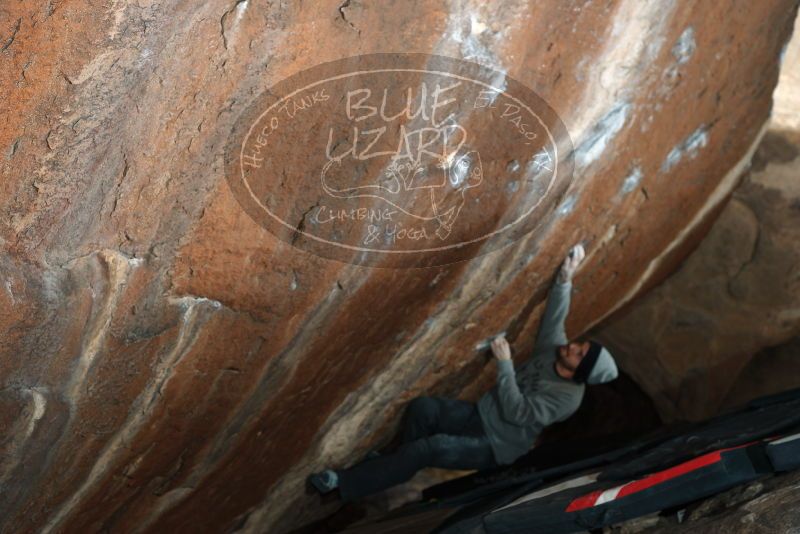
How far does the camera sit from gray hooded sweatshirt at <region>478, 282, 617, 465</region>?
3883 mm

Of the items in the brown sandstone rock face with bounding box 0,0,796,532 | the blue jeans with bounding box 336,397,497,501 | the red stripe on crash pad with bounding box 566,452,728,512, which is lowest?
the red stripe on crash pad with bounding box 566,452,728,512

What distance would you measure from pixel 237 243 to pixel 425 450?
1.79 meters

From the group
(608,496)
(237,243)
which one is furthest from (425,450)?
(237,243)

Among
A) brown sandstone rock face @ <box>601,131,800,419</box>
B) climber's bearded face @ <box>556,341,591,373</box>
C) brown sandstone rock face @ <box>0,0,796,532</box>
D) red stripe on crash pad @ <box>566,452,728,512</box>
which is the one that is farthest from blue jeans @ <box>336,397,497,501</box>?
brown sandstone rock face @ <box>601,131,800,419</box>

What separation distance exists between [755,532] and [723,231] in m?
2.63

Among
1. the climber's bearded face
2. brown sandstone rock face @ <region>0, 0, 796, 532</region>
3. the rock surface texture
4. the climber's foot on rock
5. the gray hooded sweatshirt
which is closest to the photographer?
brown sandstone rock face @ <region>0, 0, 796, 532</region>

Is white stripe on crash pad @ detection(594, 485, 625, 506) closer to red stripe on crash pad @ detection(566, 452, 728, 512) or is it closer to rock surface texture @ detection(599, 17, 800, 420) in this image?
red stripe on crash pad @ detection(566, 452, 728, 512)

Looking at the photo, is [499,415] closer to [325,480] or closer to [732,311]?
[325,480]

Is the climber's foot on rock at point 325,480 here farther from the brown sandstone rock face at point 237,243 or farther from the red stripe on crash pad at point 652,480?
the red stripe on crash pad at point 652,480

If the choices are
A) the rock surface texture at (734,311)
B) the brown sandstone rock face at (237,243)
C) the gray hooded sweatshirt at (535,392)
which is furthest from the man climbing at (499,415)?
the rock surface texture at (734,311)

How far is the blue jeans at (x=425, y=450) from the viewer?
13.3 feet

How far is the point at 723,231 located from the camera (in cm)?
469

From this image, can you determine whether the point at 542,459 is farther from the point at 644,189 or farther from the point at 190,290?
the point at 190,290

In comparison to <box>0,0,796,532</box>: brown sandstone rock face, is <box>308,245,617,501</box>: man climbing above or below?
below
